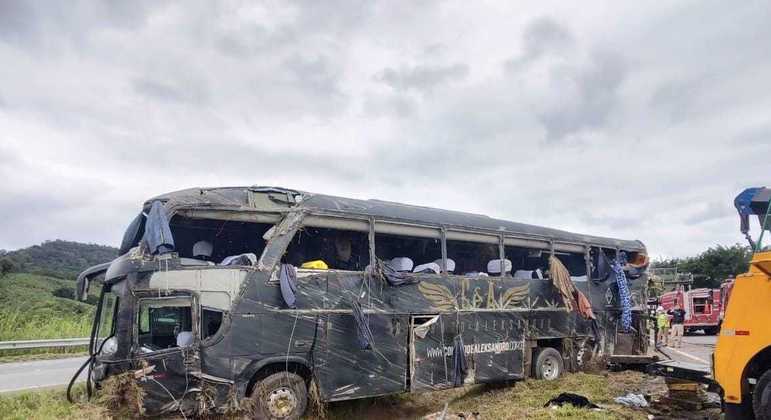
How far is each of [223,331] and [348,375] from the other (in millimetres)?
2114

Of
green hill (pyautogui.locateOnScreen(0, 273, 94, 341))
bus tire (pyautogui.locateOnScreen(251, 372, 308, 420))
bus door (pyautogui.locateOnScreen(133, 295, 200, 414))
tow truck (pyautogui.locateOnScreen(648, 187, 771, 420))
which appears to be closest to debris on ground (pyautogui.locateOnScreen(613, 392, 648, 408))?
tow truck (pyautogui.locateOnScreen(648, 187, 771, 420))

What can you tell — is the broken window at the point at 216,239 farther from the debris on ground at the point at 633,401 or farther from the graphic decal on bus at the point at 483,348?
the debris on ground at the point at 633,401

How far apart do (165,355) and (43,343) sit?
12.8m

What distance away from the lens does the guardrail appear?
15780mm

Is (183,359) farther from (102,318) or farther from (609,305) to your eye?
(609,305)

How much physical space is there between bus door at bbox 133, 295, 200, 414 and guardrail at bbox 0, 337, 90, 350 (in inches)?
457

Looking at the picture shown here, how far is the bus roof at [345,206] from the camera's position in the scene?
782 centimetres

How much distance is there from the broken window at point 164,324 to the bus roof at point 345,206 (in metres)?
1.39

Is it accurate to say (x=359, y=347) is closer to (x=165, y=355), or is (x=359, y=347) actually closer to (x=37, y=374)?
(x=165, y=355)

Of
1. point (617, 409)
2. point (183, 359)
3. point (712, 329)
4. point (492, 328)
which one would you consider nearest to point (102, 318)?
point (183, 359)

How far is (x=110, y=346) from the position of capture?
745 cm

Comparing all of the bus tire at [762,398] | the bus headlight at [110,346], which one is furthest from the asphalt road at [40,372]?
the bus tire at [762,398]

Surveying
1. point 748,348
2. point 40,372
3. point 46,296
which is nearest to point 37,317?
point 40,372

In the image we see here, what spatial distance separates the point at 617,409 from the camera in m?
8.37
